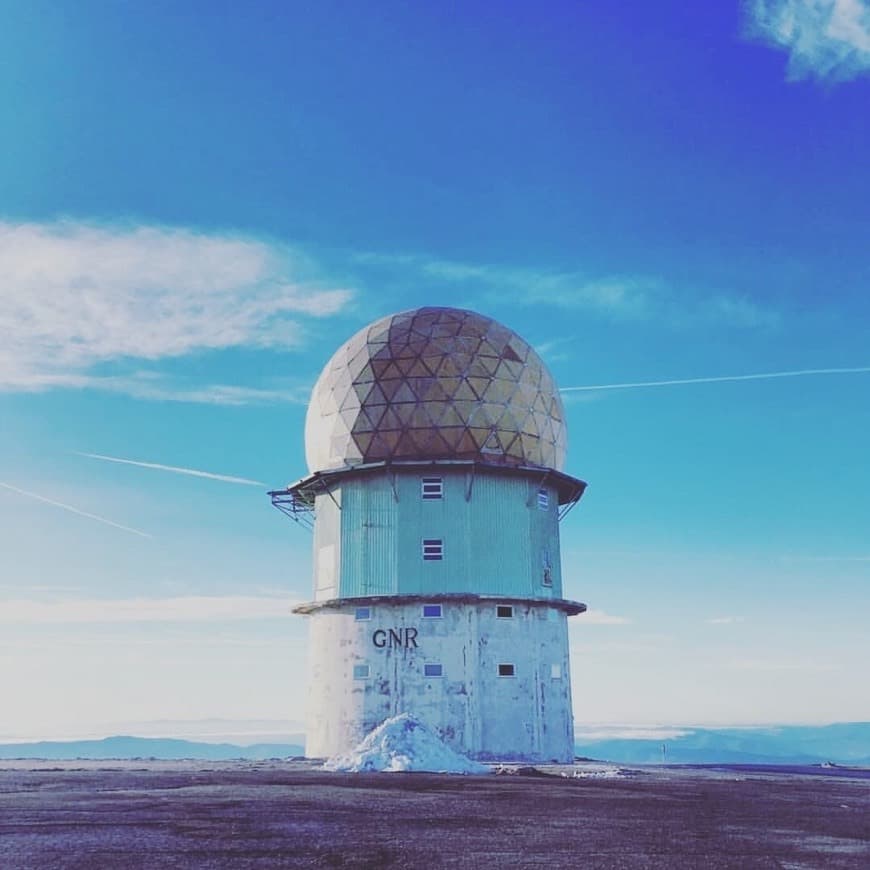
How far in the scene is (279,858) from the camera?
8.21 metres

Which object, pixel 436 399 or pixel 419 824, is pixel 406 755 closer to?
pixel 436 399

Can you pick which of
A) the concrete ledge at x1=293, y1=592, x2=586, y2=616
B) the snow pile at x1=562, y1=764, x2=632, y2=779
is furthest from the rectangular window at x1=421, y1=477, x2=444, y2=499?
the snow pile at x1=562, y1=764, x2=632, y2=779

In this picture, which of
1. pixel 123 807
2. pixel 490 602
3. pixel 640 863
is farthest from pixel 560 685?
pixel 640 863

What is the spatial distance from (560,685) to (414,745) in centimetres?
772

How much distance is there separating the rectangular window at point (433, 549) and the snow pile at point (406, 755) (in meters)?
5.86

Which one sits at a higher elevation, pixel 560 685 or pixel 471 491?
pixel 471 491

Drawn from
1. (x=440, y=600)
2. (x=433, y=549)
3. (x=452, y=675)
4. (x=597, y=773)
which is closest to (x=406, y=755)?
(x=597, y=773)

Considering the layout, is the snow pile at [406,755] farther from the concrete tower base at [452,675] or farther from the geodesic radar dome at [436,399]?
the geodesic radar dome at [436,399]

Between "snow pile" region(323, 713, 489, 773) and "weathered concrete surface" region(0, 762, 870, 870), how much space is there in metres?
3.36

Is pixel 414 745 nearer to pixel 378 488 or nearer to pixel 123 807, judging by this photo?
pixel 378 488

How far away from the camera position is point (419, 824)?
10734mm

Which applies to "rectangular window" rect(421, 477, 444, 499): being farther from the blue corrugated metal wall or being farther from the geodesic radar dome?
the geodesic radar dome

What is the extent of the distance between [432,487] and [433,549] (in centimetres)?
184

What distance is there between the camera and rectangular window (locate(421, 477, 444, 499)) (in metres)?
28.6
